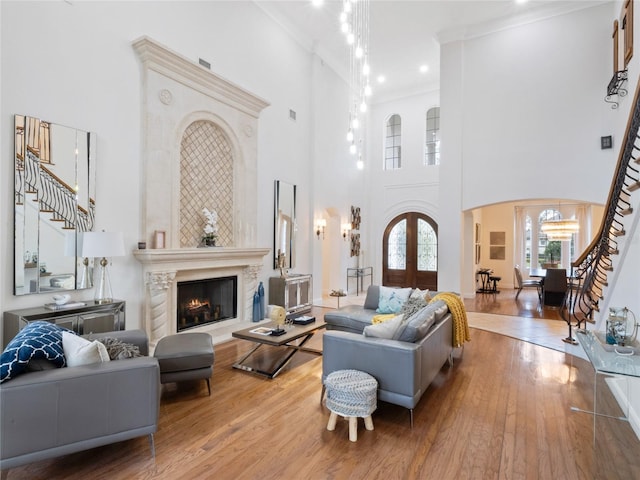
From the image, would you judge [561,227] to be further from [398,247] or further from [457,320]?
[457,320]

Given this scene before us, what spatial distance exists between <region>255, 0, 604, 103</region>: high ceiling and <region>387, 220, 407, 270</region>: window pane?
14.9 feet

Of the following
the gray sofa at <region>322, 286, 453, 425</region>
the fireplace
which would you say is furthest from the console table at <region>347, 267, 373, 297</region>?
the gray sofa at <region>322, 286, 453, 425</region>

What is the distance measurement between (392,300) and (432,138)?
22.1ft

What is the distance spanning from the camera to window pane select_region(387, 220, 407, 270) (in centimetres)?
1072

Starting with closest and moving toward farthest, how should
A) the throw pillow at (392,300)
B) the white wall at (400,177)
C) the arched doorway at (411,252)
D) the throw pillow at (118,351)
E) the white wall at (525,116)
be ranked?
the throw pillow at (118,351) < the throw pillow at (392,300) < the white wall at (525,116) < the white wall at (400,177) < the arched doorway at (411,252)

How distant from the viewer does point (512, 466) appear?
2.38 metres

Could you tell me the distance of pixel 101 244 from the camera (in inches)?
142

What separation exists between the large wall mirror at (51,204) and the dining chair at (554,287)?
8.62m

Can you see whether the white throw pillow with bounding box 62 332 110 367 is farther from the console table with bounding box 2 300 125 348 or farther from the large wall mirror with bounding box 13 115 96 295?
the large wall mirror with bounding box 13 115 96 295

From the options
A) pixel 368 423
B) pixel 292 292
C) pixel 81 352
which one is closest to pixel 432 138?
pixel 292 292

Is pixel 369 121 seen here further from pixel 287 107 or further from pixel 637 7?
pixel 637 7

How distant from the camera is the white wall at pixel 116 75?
A: 347 centimetres

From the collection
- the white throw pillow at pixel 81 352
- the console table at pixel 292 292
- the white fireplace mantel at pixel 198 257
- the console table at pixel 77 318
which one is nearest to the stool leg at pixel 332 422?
the white throw pillow at pixel 81 352

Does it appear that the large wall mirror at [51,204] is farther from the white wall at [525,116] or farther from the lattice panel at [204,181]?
the white wall at [525,116]
